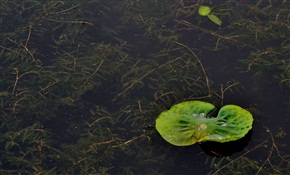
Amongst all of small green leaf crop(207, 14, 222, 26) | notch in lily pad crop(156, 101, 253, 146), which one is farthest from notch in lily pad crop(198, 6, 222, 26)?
notch in lily pad crop(156, 101, 253, 146)

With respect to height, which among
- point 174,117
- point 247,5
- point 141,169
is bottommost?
point 141,169

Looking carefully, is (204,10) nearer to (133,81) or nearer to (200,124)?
(133,81)

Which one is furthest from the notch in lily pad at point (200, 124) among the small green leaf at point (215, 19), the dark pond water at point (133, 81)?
the small green leaf at point (215, 19)

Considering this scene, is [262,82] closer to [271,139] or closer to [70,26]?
[271,139]

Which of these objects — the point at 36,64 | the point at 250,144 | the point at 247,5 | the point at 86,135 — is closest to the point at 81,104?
the point at 86,135

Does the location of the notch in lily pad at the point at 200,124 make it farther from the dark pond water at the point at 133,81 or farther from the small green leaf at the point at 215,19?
the small green leaf at the point at 215,19

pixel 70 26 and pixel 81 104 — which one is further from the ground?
pixel 70 26

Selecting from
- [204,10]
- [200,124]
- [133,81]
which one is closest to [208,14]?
[204,10]
